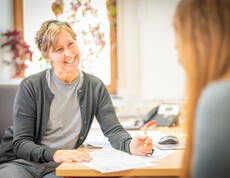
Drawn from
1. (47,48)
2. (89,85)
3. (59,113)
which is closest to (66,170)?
(59,113)

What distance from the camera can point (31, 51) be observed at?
8.70ft

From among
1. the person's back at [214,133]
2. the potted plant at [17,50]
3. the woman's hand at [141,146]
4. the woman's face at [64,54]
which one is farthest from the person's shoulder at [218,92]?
the potted plant at [17,50]

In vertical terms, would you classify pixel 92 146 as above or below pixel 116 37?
below

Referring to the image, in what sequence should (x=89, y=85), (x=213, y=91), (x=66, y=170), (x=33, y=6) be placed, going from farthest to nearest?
(x=33, y=6), (x=89, y=85), (x=66, y=170), (x=213, y=91)

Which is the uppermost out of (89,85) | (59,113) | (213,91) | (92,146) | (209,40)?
(209,40)

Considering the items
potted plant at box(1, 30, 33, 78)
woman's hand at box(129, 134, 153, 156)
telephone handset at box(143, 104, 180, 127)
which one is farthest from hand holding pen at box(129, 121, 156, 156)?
potted plant at box(1, 30, 33, 78)

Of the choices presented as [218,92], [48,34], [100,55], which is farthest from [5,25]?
[218,92]

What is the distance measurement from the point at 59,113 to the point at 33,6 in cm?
128

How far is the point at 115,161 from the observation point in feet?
3.84

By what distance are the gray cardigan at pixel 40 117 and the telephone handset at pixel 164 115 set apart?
64 centimetres

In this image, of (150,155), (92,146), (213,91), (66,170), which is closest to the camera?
(213,91)

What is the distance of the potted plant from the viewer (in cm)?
261

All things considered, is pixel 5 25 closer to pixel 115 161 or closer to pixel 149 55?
Answer: pixel 149 55

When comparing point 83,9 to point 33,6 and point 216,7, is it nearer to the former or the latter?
point 33,6
